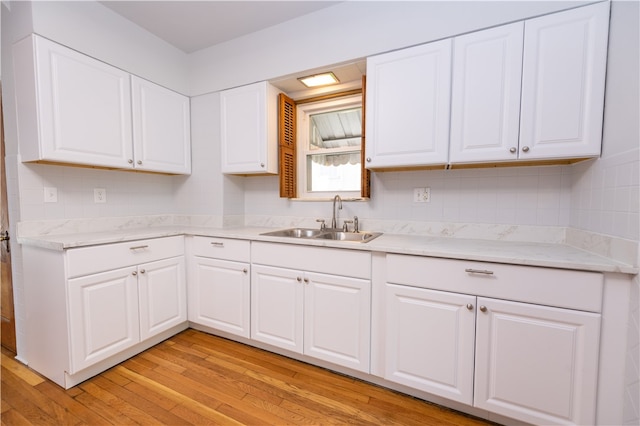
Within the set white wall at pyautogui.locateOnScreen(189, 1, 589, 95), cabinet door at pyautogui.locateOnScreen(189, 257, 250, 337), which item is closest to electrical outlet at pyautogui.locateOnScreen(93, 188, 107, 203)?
cabinet door at pyautogui.locateOnScreen(189, 257, 250, 337)

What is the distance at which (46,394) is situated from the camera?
1538 millimetres

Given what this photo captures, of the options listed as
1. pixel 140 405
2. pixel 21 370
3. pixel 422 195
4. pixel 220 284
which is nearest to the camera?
pixel 140 405

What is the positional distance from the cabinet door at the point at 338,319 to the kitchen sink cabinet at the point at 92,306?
115 centimetres

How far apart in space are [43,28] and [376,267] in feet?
8.00

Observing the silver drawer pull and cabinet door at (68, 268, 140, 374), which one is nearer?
the silver drawer pull

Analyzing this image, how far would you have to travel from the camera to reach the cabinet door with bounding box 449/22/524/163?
4.79ft

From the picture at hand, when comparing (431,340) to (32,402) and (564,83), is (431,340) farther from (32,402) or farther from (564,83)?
(32,402)

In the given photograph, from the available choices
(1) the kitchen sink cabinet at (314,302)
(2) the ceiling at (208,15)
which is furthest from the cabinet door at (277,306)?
(2) the ceiling at (208,15)

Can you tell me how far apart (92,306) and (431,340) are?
197cm

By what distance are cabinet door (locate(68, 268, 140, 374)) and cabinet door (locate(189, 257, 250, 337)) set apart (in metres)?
0.42

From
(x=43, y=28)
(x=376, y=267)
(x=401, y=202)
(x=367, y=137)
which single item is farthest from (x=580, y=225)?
(x=43, y=28)

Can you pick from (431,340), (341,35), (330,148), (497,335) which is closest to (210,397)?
(431,340)

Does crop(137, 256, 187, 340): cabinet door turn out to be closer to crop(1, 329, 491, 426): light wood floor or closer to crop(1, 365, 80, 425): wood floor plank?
crop(1, 329, 491, 426): light wood floor

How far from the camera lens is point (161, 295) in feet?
6.67
